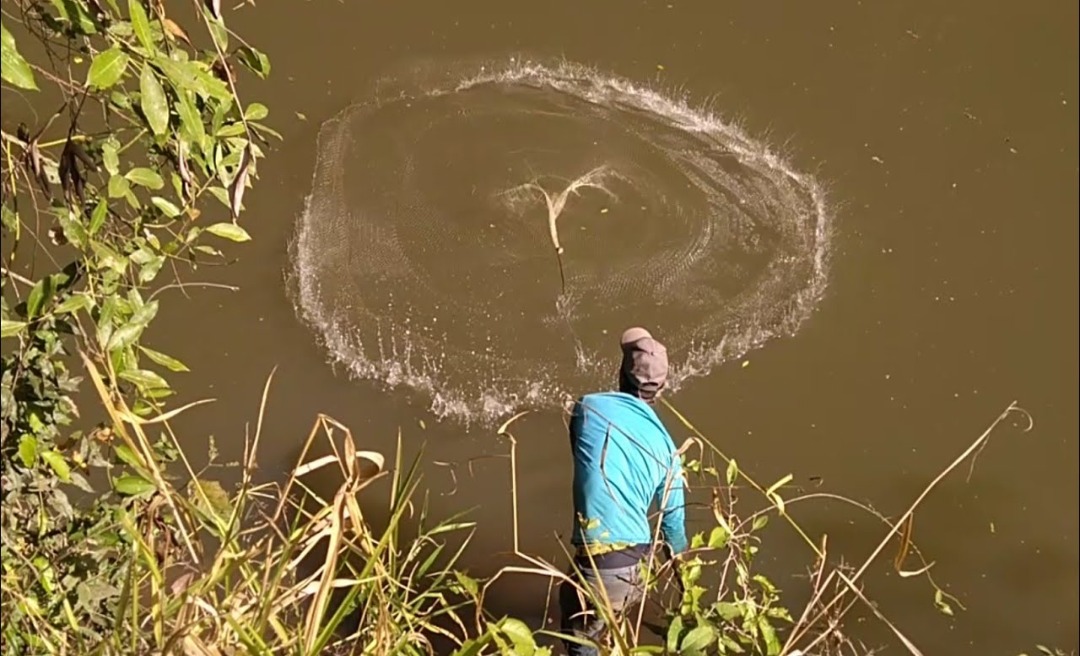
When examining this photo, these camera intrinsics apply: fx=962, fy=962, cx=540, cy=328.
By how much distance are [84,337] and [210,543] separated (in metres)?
1.58

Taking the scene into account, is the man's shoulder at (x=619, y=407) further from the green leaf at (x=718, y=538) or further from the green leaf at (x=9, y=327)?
the green leaf at (x=9, y=327)

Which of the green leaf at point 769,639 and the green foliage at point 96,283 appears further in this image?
the green leaf at point 769,639

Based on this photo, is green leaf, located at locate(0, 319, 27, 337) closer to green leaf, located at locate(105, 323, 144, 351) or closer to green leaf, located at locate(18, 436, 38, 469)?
green leaf, located at locate(105, 323, 144, 351)

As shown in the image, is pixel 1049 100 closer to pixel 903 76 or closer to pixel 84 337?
pixel 903 76

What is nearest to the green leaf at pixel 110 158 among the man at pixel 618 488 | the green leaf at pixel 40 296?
the green leaf at pixel 40 296

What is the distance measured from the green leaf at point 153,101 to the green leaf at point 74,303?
0.34m

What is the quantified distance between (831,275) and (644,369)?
94 cm

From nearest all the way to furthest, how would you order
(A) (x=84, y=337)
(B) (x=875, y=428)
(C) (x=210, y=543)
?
(A) (x=84, y=337) → (C) (x=210, y=543) → (B) (x=875, y=428)

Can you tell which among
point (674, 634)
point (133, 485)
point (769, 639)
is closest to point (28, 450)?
point (133, 485)

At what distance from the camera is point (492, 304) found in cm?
346

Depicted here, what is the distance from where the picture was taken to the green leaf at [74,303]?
1.55 m

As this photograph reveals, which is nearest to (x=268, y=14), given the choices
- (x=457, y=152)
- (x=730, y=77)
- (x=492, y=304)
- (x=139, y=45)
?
(x=457, y=152)

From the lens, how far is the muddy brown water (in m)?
3.35

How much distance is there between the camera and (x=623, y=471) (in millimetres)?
2832
